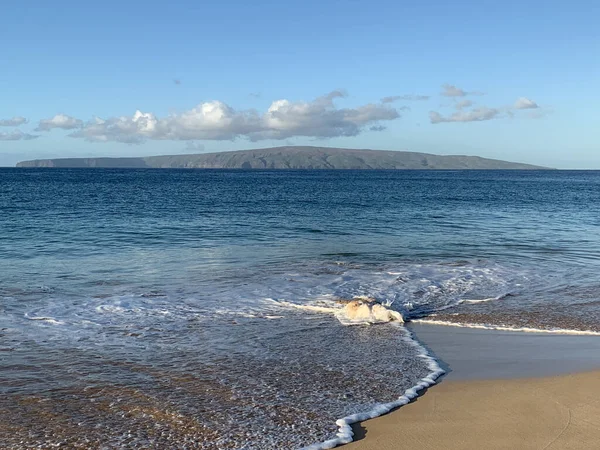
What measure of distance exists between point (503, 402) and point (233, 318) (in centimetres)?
650

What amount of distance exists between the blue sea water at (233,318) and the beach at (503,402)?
60 cm

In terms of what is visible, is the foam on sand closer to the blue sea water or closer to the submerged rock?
the submerged rock

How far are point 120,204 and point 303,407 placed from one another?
148 feet

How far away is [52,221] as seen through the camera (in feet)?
114


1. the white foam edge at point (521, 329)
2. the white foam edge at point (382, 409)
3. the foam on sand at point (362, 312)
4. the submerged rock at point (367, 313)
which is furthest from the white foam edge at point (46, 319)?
the white foam edge at point (521, 329)

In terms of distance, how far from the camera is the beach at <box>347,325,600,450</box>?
22.5 ft

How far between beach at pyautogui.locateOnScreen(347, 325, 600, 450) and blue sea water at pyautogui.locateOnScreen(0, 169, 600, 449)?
0.60 metres

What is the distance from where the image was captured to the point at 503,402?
8.08 meters

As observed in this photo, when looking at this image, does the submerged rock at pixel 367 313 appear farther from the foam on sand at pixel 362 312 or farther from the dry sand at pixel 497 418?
the dry sand at pixel 497 418

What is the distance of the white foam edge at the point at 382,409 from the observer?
6.82 metres

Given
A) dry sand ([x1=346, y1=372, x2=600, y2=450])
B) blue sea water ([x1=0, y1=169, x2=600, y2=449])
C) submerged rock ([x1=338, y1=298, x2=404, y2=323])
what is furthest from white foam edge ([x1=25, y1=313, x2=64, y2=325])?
dry sand ([x1=346, y1=372, x2=600, y2=450])

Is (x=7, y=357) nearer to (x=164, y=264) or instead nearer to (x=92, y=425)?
(x=92, y=425)

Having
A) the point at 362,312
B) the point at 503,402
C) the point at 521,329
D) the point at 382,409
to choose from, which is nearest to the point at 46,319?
the point at 362,312

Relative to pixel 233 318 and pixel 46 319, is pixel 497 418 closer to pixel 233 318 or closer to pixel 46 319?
pixel 233 318
